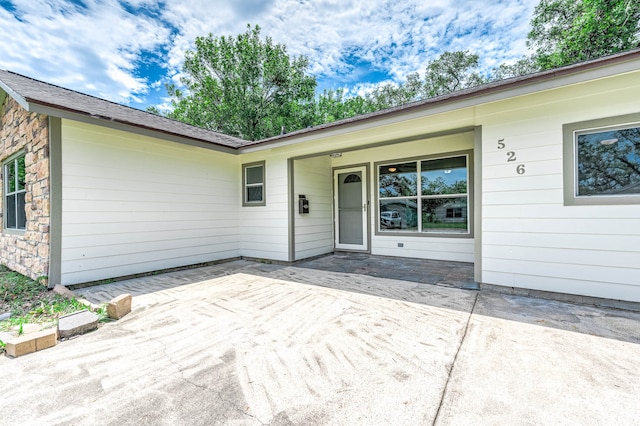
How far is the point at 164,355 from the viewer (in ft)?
6.88

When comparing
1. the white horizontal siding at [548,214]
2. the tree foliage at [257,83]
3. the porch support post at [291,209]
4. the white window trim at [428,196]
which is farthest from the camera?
the tree foliage at [257,83]

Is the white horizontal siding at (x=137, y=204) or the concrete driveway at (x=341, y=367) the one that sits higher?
the white horizontal siding at (x=137, y=204)

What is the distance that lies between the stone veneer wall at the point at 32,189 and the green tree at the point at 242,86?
11172mm

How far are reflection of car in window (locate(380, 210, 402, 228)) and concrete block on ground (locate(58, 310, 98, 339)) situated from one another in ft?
17.7

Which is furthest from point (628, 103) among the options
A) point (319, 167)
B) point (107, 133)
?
point (107, 133)

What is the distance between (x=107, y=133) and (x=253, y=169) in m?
2.75

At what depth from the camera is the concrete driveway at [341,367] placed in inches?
57.4

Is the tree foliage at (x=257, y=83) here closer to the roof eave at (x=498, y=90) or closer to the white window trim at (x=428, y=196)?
the white window trim at (x=428, y=196)

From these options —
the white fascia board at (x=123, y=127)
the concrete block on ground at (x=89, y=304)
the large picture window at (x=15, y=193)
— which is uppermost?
the white fascia board at (x=123, y=127)

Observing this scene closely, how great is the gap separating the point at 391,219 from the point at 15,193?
748 cm

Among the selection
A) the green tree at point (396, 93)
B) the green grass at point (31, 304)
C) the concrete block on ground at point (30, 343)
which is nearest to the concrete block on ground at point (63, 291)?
the green grass at point (31, 304)

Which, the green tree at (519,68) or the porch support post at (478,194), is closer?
the porch support post at (478,194)

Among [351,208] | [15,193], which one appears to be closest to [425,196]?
[351,208]

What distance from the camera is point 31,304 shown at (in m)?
3.26
